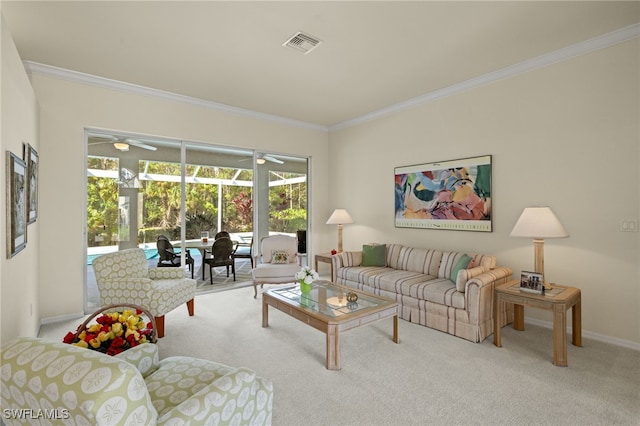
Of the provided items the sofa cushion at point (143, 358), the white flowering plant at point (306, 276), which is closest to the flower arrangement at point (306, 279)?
the white flowering plant at point (306, 276)

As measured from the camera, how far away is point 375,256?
16.0 feet

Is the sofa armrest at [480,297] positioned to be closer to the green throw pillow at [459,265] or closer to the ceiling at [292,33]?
the green throw pillow at [459,265]

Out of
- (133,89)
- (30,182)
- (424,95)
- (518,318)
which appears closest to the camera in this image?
(30,182)

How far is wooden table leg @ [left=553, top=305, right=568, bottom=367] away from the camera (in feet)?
8.80

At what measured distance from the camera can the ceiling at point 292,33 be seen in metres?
2.71

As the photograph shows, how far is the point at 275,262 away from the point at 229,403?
12.1 feet

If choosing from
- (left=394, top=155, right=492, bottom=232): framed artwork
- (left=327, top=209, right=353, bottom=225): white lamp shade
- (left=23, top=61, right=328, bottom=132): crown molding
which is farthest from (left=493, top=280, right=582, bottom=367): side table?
(left=23, top=61, right=328, bottom=132): crown molding

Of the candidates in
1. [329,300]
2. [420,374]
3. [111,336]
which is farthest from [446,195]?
[111,336]

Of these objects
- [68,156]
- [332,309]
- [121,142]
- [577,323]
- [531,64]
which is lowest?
[577,323]

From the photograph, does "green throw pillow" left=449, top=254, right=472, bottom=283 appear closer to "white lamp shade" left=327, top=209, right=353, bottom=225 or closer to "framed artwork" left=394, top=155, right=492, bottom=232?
"framed artwork" left=394, top=155, right=492, bottom=232

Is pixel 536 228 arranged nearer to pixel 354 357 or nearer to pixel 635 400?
pixel 635 400

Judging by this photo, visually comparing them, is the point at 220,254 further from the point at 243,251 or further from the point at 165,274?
the point at 165,274

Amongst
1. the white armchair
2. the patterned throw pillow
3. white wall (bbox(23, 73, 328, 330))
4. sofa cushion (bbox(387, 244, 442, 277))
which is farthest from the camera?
the patterned throw pillow

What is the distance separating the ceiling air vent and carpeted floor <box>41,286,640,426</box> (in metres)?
3.06
